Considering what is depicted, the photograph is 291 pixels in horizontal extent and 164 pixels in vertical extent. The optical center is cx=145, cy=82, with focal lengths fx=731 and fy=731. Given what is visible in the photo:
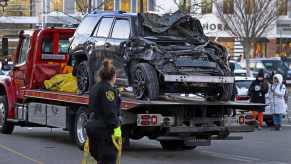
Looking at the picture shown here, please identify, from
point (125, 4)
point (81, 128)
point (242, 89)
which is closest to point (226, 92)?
point (81, 128)

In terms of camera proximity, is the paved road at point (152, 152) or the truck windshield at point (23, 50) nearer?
the paved road at point (152, 152)

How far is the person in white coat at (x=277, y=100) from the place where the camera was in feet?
68.2

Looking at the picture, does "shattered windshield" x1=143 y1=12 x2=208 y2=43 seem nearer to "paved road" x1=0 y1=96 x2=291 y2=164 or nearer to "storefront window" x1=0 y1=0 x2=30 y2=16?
"paved road" x1=0 y1=96 x2=291 y2=164

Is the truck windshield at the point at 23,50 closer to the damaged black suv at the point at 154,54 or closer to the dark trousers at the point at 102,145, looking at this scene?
the damaged black suv at the point at 154,54

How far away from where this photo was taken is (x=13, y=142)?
630 inches

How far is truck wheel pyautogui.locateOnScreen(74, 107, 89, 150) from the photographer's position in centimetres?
1427

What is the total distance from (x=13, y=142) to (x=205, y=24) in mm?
50039

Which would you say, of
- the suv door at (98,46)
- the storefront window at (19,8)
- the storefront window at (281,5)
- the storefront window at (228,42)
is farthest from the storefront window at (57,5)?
the suv door at (98,46)

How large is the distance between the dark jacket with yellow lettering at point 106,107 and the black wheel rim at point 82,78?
21.5 ft

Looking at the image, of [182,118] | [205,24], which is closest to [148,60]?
[182,118]

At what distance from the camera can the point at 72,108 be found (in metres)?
14.9

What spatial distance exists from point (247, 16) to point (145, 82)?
40929mm

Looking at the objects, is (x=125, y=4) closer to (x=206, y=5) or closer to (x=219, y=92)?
(x=206, y=5)

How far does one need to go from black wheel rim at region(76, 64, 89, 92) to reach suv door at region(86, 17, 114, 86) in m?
0.17
